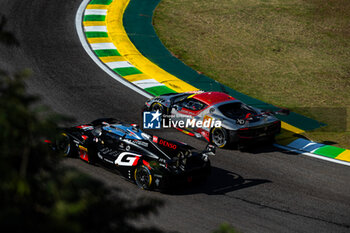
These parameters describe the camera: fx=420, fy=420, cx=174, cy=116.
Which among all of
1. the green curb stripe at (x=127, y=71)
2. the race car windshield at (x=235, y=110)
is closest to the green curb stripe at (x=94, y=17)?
the green curb stripe at (x=127, y=71)

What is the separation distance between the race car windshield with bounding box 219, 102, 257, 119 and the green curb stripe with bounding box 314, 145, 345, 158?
2.33 meters

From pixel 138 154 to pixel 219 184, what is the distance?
2.24 meters

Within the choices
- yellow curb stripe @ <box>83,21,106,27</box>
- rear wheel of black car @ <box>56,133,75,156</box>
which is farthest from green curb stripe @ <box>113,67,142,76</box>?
rear wheel of black car @ <box>56,133,75,156</box>

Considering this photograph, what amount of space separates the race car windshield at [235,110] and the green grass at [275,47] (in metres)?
2.60

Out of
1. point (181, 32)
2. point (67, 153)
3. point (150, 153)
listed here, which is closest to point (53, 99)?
point (67, 153)

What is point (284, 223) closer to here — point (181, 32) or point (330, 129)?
point (330, 129)

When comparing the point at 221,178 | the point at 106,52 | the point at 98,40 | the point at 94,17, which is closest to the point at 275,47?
the point at 106,52

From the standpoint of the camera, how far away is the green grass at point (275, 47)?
1670 cm

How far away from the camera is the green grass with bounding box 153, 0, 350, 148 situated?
16703 millimetres

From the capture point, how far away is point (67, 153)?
11.5 m

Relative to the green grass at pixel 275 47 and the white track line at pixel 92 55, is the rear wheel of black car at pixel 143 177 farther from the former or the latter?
the green grass at pixel 275 47

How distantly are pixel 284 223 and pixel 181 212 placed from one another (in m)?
2.27

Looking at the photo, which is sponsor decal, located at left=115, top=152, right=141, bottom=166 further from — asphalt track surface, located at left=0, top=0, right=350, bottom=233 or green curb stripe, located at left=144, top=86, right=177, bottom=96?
green curb stripe, located at left=144, top=86, right=177, bottom=96

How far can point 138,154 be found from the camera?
10.3 meters
